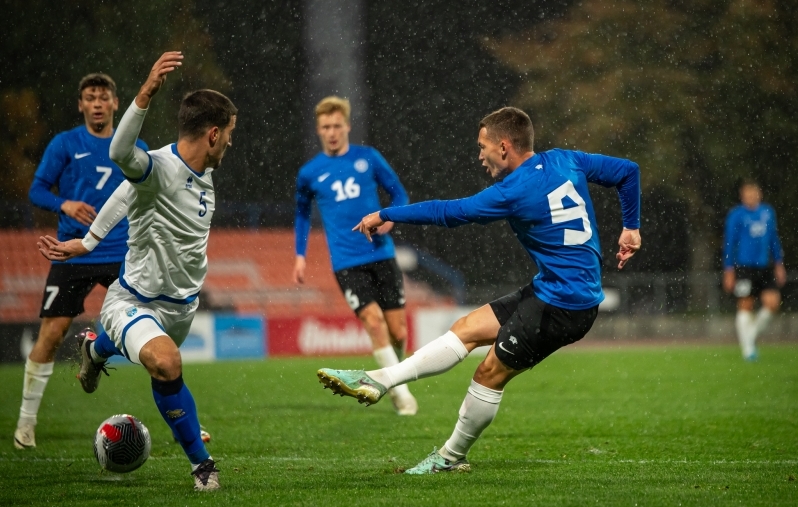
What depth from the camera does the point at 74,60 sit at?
16.9 m

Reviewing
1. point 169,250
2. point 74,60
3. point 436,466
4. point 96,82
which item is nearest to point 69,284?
point 96,82

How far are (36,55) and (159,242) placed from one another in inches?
507

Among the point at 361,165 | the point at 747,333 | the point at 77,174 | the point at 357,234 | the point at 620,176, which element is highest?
the point at 361,165

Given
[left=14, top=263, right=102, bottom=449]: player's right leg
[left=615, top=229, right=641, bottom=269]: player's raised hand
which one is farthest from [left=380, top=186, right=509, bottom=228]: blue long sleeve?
[left=14, top=263, right=102, bottom=449]: player's right leg

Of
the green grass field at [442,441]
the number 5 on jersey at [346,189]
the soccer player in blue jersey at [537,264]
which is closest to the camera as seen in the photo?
the green grass field at [442,441]

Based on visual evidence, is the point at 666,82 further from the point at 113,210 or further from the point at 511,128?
the point at 113,210

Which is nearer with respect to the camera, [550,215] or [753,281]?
[550,215]

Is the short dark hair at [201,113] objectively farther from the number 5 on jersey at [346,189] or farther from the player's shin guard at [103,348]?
the number 5 on jersey at [346,189]

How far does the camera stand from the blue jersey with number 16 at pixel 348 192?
8273 millimetres

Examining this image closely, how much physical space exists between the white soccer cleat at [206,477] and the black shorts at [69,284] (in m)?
2.24

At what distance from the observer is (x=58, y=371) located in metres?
13.9

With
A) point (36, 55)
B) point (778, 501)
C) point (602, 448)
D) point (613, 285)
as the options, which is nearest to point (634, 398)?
point (602, 448)

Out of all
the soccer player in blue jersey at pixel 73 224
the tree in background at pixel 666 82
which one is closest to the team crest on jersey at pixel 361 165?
the soccer player in blue jersey at pixel 73 224

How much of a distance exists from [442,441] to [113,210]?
2594 mm
